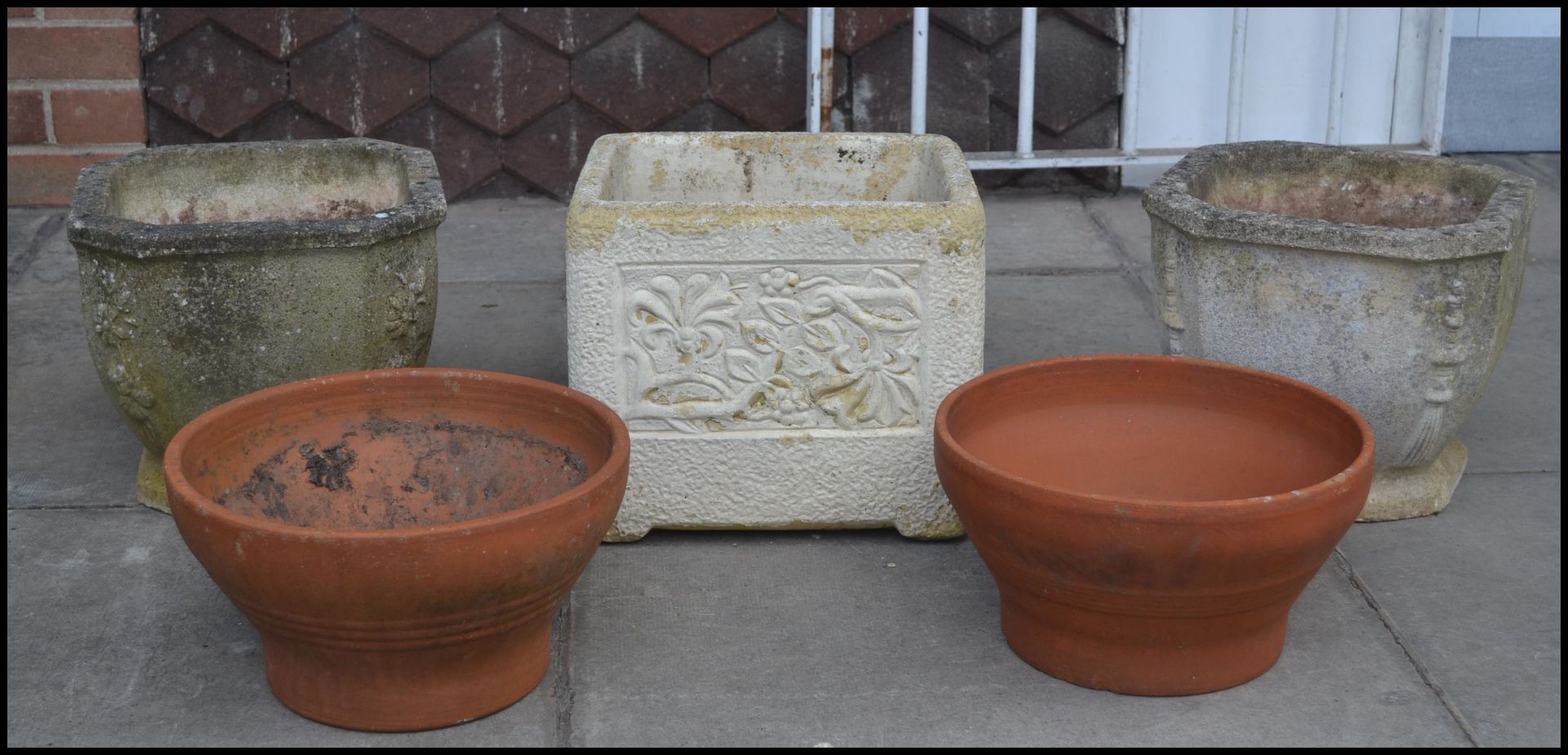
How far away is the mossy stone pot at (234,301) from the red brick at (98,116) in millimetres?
1595

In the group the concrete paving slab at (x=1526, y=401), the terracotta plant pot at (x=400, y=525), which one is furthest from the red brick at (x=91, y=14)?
the concrete paving slab at (x=1526, y=401)

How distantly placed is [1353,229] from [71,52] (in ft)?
11.5

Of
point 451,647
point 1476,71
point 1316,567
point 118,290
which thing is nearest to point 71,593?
point 118,290

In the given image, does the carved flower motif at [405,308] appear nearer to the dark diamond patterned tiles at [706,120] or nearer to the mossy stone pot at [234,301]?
the mossy stone pot at [234,301]

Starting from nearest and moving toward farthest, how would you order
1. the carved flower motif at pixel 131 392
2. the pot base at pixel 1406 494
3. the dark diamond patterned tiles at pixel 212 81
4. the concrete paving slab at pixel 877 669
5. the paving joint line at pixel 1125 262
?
1. the concrete paving slab at pixel 877 669
2. the carved flower motif at pixel 131 392
3. the pot base at pixel 1406 494
4. the paving joint line at pixel 1125 262
5. the dark diamond patterned tiles at pixel 212 81

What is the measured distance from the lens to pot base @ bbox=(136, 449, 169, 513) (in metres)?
3.07

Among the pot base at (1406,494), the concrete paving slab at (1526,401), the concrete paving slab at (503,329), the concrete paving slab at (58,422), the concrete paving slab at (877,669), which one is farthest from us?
the concrete paving slab at (503,329)

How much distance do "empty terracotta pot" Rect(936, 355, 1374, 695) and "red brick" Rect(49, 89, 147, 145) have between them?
298 centimetres

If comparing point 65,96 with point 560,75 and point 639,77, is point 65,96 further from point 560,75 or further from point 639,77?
point 639,77

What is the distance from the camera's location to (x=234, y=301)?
111 inches

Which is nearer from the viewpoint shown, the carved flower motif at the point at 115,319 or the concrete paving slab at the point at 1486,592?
the concrete paving slab at the point at 1486,592

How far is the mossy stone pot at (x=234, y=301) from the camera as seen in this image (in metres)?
2.78

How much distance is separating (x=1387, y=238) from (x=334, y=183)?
208 centimetres

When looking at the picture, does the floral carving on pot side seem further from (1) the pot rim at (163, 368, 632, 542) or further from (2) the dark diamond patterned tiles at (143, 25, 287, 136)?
(2) the dark diamond patterned tiles at (143, 25, 287, 136)
